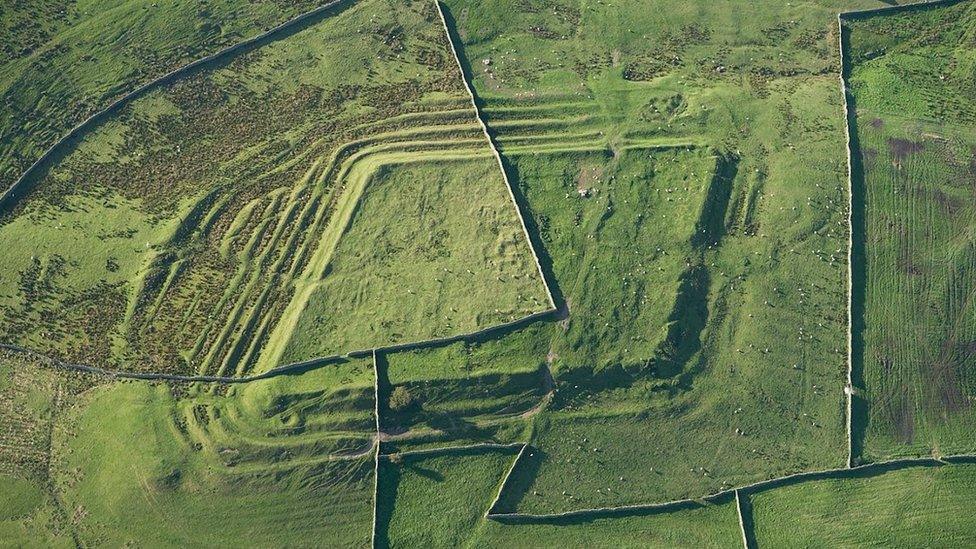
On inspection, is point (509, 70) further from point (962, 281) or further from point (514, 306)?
point (962, 281)

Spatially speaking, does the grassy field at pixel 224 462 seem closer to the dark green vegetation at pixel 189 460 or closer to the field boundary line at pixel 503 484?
the dark green vegetation at pixel 189 460

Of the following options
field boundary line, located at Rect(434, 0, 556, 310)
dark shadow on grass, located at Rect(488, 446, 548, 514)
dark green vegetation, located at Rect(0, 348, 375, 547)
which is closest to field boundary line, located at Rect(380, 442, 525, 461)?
dark shadow on grass, located at Rect(488, 446, 548, 514)

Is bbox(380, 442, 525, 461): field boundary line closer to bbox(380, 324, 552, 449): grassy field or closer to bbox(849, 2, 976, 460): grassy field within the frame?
bbox(380, 324, 552, 449): grassy field

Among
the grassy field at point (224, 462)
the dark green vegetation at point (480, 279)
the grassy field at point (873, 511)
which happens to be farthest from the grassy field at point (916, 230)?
the grassy field at point (224, 462)

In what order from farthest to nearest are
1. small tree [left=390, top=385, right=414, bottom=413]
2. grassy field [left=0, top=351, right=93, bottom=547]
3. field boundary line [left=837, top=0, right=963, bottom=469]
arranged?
field boundary line [left=837, top=0, right=963, bottom=469] → small tree [left=390, top=385, right=414, bottom=413] → grassy field [left=0, top=351, right=93, bottom=547]

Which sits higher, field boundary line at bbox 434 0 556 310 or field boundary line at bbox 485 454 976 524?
field boundary line at bbox 434 0 556 310

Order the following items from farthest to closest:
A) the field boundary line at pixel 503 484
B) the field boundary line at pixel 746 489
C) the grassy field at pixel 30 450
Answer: the field boundary line at pixel 746 489
the field boundary line at pixel 503 484
the grassy field at pixel 30 450
